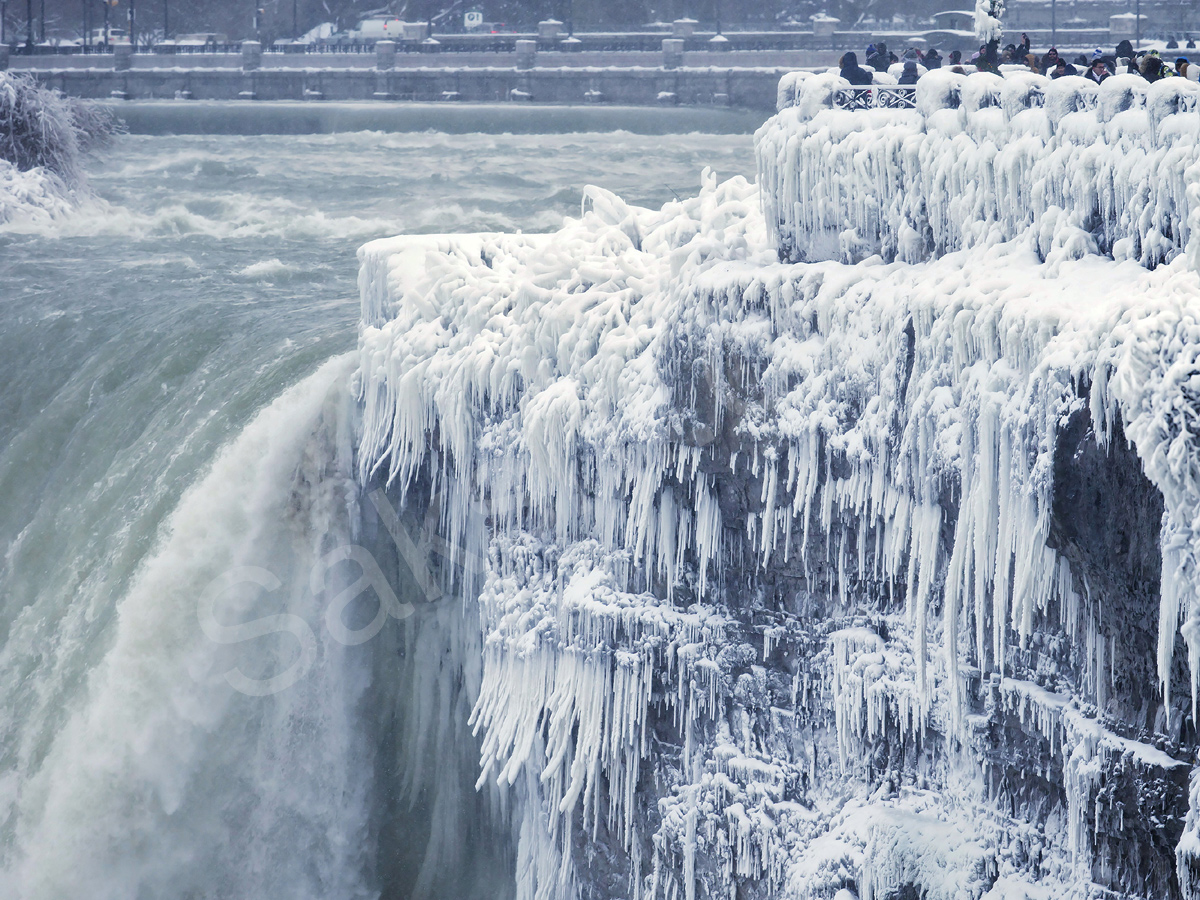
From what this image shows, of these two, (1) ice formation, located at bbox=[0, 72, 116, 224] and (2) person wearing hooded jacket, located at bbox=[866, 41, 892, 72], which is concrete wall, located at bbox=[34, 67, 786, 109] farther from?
(2) person wearing hooded jacket, located at bbox=[866, 41, 892, 72]

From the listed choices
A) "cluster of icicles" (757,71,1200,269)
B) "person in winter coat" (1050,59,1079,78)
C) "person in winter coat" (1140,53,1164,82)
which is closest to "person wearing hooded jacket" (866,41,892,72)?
"person in winter coat" (1050,59,1079,78)

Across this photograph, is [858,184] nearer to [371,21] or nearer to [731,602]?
[731,602]

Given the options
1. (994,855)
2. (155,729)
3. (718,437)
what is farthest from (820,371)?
(155,729)

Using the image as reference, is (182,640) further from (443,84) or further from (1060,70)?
Result: (443,84)

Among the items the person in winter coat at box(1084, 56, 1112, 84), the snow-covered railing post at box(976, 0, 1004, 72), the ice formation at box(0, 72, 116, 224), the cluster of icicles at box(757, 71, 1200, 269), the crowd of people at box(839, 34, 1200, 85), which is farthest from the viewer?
the ice formation at box(0, 72, 116, 224)

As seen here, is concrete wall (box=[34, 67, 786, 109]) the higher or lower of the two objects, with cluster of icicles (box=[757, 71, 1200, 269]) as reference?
higher

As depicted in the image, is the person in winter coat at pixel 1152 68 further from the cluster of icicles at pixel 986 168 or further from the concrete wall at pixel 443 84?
the concrete wall at pixel 443 84
